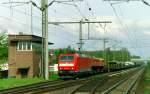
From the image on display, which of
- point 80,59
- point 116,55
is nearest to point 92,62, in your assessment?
point 80,59

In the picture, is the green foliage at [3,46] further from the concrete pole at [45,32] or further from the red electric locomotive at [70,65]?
the concrete pole at [45,32]

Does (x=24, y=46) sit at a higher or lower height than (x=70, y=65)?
higher

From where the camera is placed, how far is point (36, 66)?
2712 inches

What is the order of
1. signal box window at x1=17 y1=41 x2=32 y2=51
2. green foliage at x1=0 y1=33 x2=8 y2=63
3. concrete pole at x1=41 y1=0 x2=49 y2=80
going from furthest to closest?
1. green foliage at x1=0 y1=33 x2=8 y2=63
2. signal box window at x1=17 y1=41 x2=32 y2=51
3. concrete pole at x1=41 y1=0 x2=49 y2=80

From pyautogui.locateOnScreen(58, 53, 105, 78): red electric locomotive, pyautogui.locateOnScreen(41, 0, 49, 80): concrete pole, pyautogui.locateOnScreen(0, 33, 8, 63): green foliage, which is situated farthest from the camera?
pyautogui.locateOnScreen(0, 33, 8, 63): green foliage

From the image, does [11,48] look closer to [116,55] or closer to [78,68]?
[78,68]

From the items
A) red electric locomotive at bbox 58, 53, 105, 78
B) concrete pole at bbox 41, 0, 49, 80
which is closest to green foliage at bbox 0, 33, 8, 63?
red electric locomotive at bbox 58, 53, 105, 78

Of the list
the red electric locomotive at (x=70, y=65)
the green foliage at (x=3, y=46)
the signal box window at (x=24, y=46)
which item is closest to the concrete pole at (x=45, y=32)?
the red electric locomotive at (x=70, y=65)

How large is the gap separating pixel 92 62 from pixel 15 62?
45.4ft

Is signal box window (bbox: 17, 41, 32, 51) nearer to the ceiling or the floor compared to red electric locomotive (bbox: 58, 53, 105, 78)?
nearer to the ceiling

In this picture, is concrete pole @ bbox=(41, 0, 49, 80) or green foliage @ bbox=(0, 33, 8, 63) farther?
green foliage @ bbox=(0, 33, 8, 63)

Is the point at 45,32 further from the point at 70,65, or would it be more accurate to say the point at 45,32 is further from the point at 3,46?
the point at 3,46

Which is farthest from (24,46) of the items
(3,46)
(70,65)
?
(70,65)

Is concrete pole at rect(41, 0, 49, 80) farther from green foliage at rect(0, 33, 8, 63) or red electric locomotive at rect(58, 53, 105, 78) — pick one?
green foliage at rect(0, 33, 8, 63)
